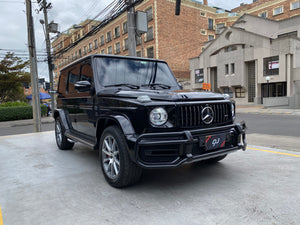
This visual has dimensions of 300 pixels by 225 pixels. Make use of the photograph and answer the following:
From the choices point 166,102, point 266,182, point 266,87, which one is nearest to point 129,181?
point 166,102

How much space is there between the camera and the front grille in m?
2.82

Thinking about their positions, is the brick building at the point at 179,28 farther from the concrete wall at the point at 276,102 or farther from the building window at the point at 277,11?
the concrete wall at the point at 276,102

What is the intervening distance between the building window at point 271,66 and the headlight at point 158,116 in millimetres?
26280

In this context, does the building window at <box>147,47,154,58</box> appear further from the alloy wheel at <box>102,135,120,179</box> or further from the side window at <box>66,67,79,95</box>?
the alloy wheel at <box>102,135,120,179</box>

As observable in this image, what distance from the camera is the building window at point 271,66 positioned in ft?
81.8

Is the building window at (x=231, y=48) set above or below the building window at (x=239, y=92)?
above

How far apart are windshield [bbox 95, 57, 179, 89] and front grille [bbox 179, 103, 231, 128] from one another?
1.10 metres

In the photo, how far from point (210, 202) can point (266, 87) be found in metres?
28.0

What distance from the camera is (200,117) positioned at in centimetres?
295

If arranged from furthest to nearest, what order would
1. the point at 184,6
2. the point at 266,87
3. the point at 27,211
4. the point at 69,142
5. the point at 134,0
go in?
the point at 184,6 < the point at 266,87 < the point at 134,0 < the point at 69,142 < the point at 27,211

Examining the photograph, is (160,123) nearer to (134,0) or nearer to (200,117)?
(200,117)

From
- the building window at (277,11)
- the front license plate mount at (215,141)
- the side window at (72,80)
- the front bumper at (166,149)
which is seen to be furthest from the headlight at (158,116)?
the building window at (277,11)

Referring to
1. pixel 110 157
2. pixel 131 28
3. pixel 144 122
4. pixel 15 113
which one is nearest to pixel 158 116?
pixel 144 122

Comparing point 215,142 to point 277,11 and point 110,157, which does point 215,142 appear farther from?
point 277,11
